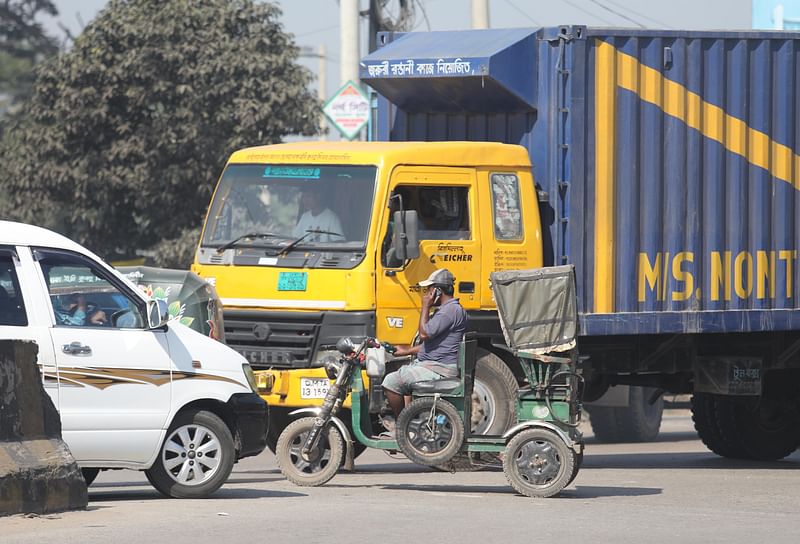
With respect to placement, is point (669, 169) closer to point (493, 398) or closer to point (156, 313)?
point (493, 398)

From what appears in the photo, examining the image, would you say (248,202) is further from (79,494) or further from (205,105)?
(205,105)

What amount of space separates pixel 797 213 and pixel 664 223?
1.44 metres

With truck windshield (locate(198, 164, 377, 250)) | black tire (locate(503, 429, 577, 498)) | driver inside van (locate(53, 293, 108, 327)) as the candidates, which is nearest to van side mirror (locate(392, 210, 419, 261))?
truck windshield (locate(198, 164, 377, 250))

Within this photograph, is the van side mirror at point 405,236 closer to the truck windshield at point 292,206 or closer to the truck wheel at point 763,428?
the truck windshield at point 292,206

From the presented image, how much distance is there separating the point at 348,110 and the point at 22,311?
13.3 meters

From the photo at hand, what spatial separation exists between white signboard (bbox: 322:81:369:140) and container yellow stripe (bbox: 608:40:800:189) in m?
9.46

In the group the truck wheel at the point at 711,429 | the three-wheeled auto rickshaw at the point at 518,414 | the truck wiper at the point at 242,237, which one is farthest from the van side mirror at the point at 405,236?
the truck wheel at the point at 711,429

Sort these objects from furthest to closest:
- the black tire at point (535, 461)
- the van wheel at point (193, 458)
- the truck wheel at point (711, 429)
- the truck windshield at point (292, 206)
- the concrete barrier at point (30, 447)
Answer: the truck wheel at point (711, 429)
the truck windshield at point (292, 206)
the black tire at point (535, 461)
the van wheel at point (193, 458)
the concrete barrier at point (30, 447)

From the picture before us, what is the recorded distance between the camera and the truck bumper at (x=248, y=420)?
10.7m

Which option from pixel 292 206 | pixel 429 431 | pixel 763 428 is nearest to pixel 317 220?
pixel 292 206

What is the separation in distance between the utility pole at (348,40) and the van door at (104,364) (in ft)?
43.9

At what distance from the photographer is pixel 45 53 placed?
182 ft

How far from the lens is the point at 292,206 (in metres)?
13.1

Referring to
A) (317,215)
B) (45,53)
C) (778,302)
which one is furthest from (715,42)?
(45,53)
